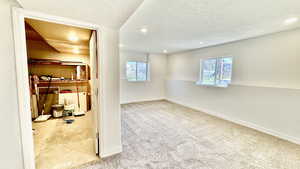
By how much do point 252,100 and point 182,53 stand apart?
3.07 m

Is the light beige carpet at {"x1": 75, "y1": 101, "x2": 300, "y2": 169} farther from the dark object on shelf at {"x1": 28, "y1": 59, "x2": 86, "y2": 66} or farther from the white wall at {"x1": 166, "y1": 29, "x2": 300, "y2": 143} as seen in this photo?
the dark object on shelf at {"x1": 28, "y1": 59, "x2": 86, "y2": 66}

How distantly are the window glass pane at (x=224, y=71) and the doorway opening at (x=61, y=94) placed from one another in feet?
12.2

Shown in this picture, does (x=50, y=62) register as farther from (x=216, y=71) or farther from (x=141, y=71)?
(x=216, y=71)

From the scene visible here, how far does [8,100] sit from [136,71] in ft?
15.1

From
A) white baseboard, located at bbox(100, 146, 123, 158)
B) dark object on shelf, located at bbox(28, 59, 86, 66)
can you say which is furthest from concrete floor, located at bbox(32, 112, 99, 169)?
dark object on shelf, located at bbox(28, 59, 86, 66)

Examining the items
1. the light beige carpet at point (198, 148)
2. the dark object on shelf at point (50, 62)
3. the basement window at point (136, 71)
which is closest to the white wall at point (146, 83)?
the basement window at point (136, 71)

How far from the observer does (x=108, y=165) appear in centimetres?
179

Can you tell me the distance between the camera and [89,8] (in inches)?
52.9

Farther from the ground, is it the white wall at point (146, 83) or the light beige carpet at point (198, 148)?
the white wall at point (146, 83)

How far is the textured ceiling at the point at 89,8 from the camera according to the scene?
1.21 meters

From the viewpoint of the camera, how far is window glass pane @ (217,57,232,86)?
3719mm

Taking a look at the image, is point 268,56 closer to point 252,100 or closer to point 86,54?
point 252,100

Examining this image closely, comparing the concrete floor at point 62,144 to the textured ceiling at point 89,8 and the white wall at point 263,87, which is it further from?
the white wall at point 263,87

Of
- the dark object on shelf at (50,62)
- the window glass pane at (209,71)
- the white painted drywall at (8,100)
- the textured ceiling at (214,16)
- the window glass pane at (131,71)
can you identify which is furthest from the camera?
the window glass pane at (131,71)
